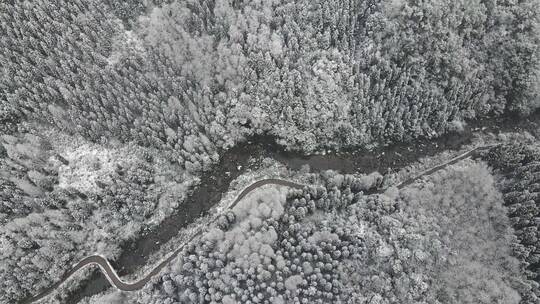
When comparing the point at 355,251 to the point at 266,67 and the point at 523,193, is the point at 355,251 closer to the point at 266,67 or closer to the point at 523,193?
the point at 523,193

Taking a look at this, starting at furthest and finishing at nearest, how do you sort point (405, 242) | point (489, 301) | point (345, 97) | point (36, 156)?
1. point (345, 97)
2. point (36, 156)
3. point (405, 242)
4. point (489, 301)

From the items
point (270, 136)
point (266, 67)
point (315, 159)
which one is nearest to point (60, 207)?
point (270, 136)

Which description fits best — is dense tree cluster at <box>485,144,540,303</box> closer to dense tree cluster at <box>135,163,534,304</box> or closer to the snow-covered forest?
the snow-covered forest

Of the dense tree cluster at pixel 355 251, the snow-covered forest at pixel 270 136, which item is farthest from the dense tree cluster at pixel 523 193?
the dense tree cluster at pixel 355 251

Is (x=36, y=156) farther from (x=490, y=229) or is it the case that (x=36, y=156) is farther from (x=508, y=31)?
(x=508, y=31)

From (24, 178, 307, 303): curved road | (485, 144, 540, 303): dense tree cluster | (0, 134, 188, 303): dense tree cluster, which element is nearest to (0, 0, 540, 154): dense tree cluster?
(0, 134, 188, 303): dense tree cluster

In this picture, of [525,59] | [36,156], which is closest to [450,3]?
[525,59]

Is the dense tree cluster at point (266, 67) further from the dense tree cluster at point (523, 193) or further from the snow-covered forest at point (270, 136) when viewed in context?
the dense tree cluster at point (523, 193)
